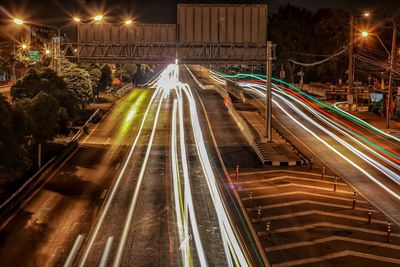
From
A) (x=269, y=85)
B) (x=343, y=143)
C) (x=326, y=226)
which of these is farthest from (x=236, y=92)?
(x=326, y=226)

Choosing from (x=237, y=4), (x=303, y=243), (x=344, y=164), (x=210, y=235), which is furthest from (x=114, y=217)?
(x=237, y=4)

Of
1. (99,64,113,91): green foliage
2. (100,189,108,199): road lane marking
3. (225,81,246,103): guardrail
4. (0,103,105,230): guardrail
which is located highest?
(99,64,113,91): green foliage

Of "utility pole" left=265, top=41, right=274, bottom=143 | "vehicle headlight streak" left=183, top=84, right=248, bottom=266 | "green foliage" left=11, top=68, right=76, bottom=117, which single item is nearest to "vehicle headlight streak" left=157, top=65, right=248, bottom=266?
"vehicle headlight streak" left=183, top=84, right=248, bottom=266

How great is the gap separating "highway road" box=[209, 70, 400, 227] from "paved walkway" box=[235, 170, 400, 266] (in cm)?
155

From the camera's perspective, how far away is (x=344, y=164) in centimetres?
4256

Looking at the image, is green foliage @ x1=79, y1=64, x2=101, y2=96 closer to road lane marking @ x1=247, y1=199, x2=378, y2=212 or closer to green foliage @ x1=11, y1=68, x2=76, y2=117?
green foliage @ x1=11, y1=68, x2=76, y2=117

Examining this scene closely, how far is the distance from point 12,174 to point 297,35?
85.1m

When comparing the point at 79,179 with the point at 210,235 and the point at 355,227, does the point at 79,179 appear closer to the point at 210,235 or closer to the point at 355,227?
the point at 210,235

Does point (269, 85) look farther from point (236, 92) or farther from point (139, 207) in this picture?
point (236, 92)

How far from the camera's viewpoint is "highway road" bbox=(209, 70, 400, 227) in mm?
35784

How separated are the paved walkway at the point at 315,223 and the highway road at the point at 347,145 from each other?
1555mm

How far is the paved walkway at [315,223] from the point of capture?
23609mm

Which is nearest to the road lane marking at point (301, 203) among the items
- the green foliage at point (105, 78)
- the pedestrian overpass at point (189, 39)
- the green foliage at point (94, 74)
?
the pedestrian overpass at point (189, 39)

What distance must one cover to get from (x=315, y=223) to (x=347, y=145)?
22.8 meters
